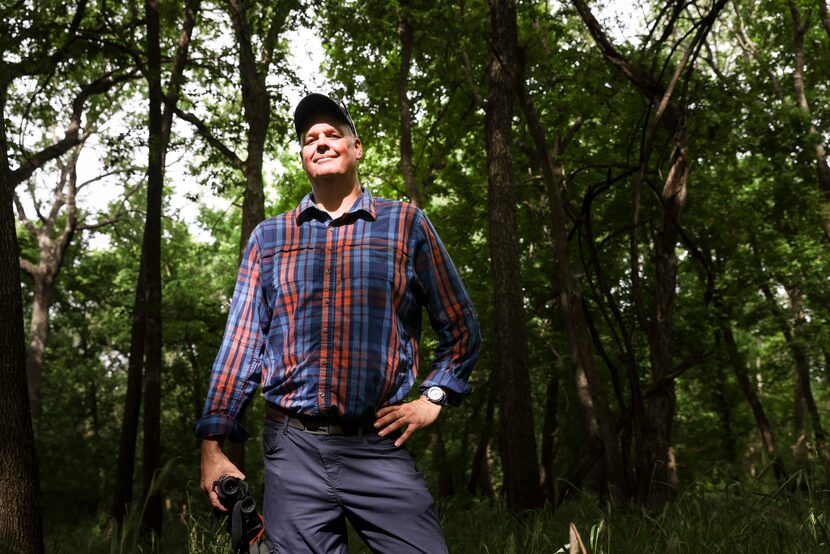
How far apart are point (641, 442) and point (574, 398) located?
14.8 m

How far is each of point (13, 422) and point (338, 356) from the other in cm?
240

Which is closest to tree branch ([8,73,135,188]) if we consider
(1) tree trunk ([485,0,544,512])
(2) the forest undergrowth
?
(1) tree trunk ([485,0,544,512])

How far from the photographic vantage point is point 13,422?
3.69m

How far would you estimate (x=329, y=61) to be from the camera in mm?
18688

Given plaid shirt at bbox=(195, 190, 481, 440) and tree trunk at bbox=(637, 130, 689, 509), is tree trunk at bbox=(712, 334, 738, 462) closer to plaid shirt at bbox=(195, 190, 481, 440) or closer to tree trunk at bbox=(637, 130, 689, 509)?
tree trunk at bbox=(637, 130, 689, 509)

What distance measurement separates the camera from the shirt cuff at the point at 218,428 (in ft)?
7.05

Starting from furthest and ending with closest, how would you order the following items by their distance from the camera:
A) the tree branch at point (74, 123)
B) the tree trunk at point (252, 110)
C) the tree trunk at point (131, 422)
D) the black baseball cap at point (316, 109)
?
the tree branch at point (74, 123), the tree trunk at point (131, 422), the tree trunk at point (252, 110), the black baseball cap at point (316, 109)

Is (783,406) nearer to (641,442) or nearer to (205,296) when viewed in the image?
(205,296)

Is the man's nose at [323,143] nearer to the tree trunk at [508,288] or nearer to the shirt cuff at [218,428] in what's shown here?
the shirt cuff at [218,428]

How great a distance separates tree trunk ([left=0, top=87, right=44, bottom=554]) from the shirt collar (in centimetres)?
216

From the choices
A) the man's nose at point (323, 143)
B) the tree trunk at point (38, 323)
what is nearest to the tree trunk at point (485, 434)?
the tree trunk at point (38, 323)

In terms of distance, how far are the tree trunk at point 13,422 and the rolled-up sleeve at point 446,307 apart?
2.47 metres

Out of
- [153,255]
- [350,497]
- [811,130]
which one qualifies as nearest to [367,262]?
[350,497]

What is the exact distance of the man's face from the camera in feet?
7.77
